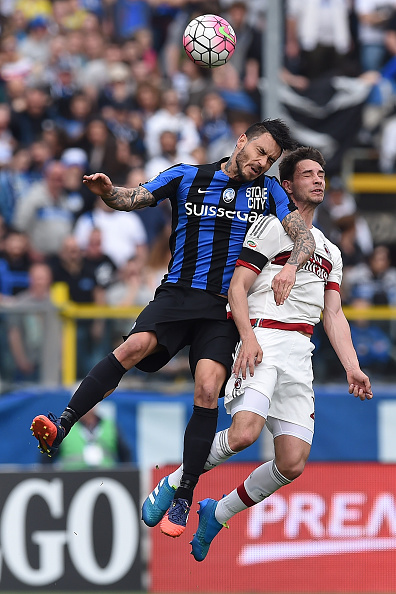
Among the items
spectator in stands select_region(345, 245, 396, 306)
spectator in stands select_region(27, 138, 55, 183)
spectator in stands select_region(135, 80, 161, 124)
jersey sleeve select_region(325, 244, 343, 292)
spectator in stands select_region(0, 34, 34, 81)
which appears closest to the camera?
jersey sleeve select_region(325, 244, 343, 292)

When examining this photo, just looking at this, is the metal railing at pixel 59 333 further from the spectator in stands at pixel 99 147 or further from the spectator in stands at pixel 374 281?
the spectator in stands at pixel 99 147

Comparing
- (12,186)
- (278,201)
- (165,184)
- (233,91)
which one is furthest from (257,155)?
(233,91)

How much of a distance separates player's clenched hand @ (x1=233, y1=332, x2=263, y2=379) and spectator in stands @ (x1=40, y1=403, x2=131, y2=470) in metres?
3.90

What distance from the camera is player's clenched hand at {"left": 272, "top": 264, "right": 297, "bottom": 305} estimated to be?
7.16 metres

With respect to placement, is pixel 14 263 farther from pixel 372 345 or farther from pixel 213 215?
pixel 213 215

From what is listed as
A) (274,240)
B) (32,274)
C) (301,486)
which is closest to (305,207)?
(274,240)

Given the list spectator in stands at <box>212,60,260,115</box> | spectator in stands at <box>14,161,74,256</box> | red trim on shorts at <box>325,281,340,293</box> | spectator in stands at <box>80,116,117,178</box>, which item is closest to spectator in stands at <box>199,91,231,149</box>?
spectator in stands at <box>212,60,260,115</box>

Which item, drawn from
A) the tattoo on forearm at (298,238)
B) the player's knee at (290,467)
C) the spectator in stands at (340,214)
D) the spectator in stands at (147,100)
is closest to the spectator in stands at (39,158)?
the spectator in stands at (147,100)

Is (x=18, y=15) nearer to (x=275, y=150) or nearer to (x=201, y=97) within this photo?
(x=201, y=97)

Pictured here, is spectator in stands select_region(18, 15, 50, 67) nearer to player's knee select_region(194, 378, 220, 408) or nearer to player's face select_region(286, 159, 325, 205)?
player's face select_region(286, 159, 325, 205)

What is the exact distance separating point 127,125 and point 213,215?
730 cm

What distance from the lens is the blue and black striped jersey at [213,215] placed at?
7.38 m

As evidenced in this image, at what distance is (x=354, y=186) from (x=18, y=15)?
526cm

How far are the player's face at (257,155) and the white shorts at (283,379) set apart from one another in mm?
1006
